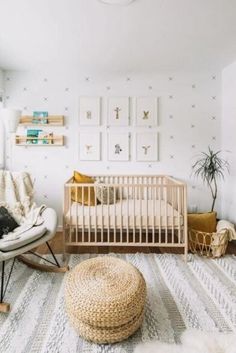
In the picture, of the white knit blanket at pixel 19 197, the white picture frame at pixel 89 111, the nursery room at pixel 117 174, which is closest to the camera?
the nursery room at pixel 117 174

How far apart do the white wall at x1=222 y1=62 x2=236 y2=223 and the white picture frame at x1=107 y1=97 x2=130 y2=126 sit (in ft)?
4.26

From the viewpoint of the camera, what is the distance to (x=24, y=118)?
332 cm

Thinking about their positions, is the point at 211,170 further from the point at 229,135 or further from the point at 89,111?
the point at 89,111

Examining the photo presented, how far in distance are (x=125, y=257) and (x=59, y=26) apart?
90.5 inches

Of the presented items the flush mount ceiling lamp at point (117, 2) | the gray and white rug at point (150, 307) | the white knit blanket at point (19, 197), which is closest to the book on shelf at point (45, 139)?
the white knit blanket at point (19, 197)

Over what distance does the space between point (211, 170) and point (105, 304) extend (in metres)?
2.39

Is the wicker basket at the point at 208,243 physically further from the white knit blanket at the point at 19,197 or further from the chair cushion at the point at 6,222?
the chair cushion at the point at 6,222

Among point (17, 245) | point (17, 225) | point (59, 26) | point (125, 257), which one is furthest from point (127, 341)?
point (59, 26)

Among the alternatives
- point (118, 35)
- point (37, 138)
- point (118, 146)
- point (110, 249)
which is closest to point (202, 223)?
point (110, 249)

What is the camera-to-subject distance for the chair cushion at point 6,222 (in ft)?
6.95

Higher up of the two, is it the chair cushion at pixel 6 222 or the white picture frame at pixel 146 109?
the white picture frame at pixel 146 109

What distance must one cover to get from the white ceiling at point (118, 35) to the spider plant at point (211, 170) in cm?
116

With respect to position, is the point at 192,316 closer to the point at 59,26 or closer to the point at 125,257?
the point at 125,257

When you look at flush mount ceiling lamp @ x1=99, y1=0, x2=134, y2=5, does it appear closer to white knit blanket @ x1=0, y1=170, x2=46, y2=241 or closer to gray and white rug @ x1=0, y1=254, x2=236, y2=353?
white knit blanket @ x1=0, y1=170, x2=46, y2=241
